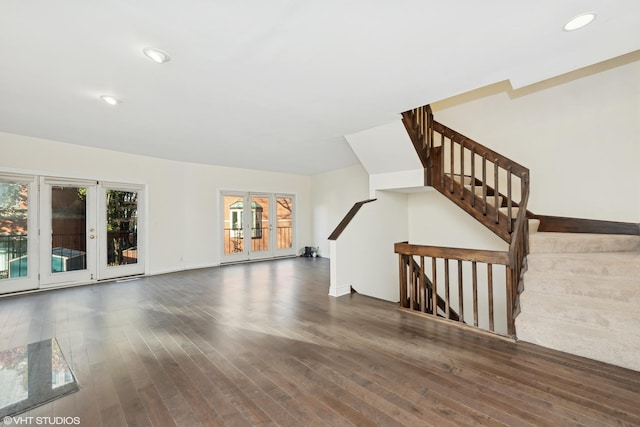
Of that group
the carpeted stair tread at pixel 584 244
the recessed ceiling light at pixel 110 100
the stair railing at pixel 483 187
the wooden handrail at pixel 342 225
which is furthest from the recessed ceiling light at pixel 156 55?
the carpeted stair tread at pixel 584 244

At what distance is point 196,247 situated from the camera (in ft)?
22.1

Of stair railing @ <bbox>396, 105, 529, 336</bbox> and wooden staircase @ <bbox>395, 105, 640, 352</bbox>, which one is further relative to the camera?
stair railing @ <bbox>396, 105, 529, 336</bbox>

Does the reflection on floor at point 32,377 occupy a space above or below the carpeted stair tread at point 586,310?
below

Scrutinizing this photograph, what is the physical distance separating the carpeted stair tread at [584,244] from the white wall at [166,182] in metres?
6.27

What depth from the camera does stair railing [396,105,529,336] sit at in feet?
9.57

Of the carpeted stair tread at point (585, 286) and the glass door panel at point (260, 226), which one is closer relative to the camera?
the carpeted stair tread at point (585, 286)

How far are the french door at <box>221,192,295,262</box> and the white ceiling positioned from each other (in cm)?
355

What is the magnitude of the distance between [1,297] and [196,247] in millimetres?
3127

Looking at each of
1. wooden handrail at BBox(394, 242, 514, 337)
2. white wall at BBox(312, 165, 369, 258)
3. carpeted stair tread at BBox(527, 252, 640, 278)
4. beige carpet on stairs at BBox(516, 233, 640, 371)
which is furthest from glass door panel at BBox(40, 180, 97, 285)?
carpeted stair tread at BBox(527, 252, 640, 278)

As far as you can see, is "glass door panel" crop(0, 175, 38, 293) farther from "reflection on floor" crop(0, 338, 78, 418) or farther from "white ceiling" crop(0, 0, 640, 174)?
"reflection on floor" crop(0, 338, 78, 418)

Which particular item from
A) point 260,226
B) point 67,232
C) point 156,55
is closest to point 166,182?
point 67,232

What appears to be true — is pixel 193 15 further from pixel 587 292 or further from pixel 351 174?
pixel 351 174

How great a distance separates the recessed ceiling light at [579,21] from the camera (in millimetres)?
1980

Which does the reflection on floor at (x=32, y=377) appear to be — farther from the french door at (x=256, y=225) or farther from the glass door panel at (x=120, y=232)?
the french door at (x=256, y=225)
